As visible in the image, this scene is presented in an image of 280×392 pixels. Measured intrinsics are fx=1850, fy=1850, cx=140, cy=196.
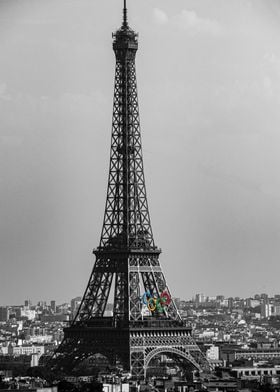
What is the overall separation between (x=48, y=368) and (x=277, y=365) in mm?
17019

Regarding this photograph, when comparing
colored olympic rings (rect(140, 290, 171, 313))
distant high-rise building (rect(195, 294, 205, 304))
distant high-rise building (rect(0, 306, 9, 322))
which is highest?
distant high-rise building (rect(195, 294, 205, 304))

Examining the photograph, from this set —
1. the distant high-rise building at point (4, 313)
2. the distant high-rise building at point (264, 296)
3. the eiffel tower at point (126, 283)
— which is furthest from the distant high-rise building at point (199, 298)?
the eiffel tower at point (126, 283)

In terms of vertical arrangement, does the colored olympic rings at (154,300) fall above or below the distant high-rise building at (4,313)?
below

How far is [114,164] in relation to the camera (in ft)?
224

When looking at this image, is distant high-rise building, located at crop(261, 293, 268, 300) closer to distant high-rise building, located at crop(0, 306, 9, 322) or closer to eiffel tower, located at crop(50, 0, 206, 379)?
distant high-rise building, located at crop(0, 306, 9, 322)

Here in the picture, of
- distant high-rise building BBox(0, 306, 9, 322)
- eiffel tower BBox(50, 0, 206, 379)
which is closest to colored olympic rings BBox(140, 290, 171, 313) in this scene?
eiffel tower BBox(50, 0, 206, 379)

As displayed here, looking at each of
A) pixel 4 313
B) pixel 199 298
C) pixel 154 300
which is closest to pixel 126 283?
pixel 154 300

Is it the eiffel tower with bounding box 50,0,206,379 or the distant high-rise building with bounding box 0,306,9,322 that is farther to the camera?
the distant high-rise building with bounding box 0,306,9,322

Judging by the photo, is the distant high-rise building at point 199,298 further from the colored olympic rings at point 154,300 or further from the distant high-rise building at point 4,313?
the colored olympic rings at point 154,300

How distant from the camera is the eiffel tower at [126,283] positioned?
66.6 meters

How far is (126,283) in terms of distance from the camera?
6700cm

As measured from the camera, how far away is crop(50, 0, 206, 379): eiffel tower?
2623 inches

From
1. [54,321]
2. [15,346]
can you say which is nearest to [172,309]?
[15,346]

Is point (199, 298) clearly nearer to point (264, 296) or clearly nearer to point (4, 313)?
point (264, 296)
